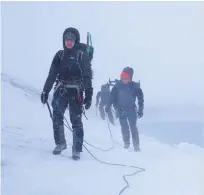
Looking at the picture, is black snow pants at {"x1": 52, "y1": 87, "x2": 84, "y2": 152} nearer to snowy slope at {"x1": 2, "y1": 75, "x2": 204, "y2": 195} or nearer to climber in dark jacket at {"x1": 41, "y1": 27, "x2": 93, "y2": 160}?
climber in dark jacket at {"x1": 41, "y1": 27, "x2": 93, "y2": 160}

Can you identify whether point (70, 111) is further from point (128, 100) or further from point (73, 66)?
point (128, 100)

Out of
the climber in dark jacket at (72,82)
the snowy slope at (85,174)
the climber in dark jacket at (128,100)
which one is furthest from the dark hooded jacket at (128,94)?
the climber in dark jacket at (72,82)

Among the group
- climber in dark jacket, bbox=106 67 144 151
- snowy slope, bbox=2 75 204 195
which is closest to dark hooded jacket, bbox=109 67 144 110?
climber in dark jacket, bbox=106 67 144 151

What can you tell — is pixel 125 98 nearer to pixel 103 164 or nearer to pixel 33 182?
pixel 103 164

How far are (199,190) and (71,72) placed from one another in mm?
3056

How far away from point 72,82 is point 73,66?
1.00ft

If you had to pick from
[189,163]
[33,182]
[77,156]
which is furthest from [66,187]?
[189,163]

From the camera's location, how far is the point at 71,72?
20.4 ft

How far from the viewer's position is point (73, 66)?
6156 mm

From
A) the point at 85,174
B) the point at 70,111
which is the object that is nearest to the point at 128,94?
Result: the point at 70,111

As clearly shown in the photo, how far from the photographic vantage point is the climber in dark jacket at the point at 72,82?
6.13m

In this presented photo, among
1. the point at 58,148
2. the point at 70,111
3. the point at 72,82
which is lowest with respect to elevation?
the point at 58,148

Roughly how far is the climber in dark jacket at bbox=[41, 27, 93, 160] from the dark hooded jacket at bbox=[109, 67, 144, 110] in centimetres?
346

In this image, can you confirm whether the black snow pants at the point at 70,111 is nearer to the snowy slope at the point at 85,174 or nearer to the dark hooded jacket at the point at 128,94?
the snowy slope at the point at 85,174
